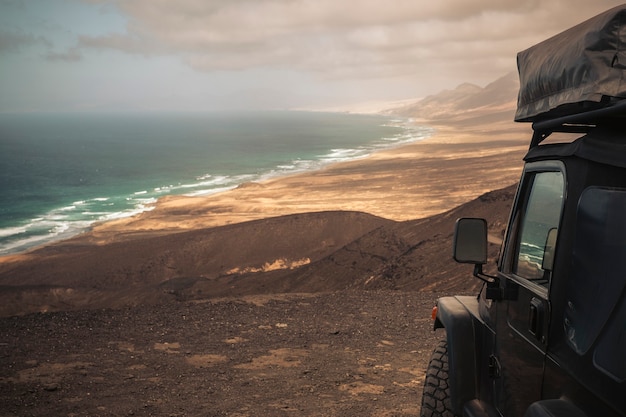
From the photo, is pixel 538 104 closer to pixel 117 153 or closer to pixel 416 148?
pixel 416 148

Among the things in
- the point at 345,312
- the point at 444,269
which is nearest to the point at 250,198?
the point at 444,269

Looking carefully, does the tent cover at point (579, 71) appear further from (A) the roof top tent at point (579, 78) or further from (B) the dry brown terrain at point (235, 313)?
(B) the dry brown terrain at point (235, 313)

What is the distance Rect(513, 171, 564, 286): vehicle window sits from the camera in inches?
124

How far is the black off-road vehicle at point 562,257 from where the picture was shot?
2.45 metres

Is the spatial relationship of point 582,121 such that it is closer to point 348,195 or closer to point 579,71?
point 579,71

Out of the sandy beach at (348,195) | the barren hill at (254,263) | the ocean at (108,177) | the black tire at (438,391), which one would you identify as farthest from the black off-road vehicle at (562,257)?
the ocean at (108,177)

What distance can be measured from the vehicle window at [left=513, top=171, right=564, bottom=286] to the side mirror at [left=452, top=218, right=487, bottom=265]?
0.69ft

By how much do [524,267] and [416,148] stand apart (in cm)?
7138

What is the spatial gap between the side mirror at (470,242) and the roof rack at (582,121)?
59cm

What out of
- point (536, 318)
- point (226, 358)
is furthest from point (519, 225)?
point (226, 358)

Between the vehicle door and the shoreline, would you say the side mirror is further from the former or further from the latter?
the shoreline

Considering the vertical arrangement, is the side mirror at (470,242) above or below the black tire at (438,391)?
above

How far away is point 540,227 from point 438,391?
5.33ft

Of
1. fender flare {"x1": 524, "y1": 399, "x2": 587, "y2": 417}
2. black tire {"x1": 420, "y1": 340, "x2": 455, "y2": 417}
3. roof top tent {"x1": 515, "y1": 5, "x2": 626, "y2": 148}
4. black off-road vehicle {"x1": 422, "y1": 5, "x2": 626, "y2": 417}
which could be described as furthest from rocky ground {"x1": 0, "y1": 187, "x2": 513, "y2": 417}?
roof top tent {"x1": 515, "y1": 5, "x2": 626, "y2": 148}
